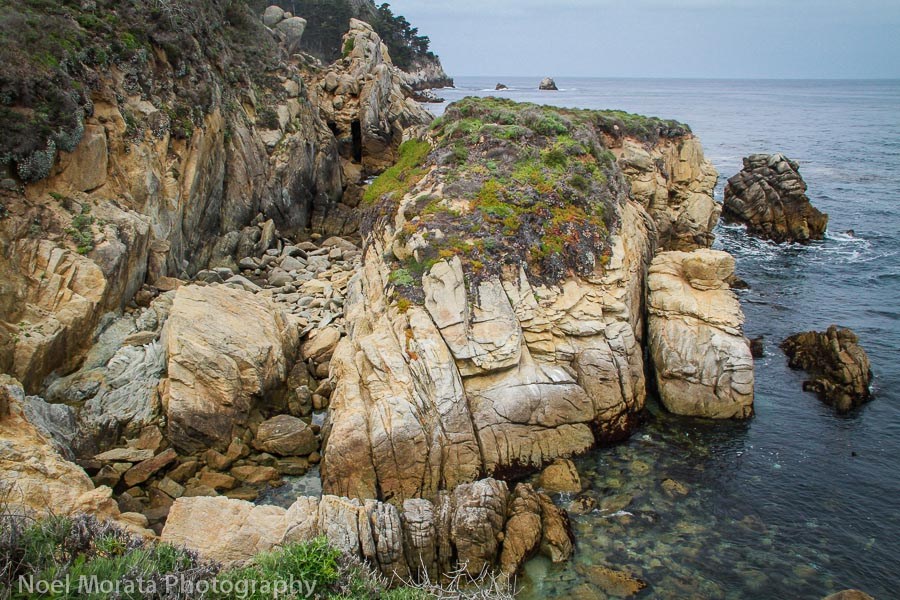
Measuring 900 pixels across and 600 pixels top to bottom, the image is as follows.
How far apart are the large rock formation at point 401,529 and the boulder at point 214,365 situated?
4553 mm

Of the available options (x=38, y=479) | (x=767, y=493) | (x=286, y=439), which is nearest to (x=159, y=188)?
(x=286, y=439)

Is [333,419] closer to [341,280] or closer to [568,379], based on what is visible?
[568,379]

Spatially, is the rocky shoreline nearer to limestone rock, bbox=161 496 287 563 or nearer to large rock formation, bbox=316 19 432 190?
limestone rock, bbox=161 496 287 563

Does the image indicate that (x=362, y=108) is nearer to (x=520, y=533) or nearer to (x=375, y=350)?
(x=375, y=350)

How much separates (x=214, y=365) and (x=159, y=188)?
9.39 meters

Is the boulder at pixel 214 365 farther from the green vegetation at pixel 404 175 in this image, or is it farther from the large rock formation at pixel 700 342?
the large rock formation at pixel 700 342

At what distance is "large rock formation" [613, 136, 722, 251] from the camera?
29.0m

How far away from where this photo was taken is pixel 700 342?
18453 millimetres

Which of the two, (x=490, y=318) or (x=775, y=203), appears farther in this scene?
(x=775, y=203)

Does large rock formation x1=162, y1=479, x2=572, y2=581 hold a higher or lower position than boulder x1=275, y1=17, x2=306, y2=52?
lower

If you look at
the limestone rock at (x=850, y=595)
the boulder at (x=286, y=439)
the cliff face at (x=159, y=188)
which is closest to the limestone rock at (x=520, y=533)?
the limestone rock at (x=850, y=595)

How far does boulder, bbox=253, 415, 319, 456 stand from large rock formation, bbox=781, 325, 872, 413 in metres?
16.5

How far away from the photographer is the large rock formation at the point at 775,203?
37031mm

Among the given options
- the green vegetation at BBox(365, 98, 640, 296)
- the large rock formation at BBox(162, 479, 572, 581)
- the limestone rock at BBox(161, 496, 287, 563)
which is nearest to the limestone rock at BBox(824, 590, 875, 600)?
the large rock formation at BBox(162, 479, 572, 581)
